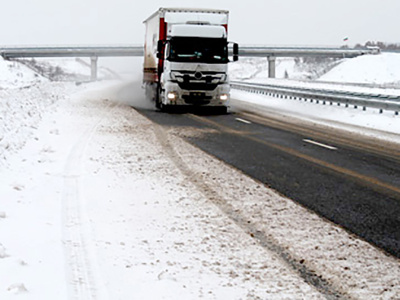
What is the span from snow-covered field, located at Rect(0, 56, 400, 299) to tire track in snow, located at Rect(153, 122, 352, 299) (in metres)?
0.02

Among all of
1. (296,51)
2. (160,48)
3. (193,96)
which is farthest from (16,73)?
(193,96)

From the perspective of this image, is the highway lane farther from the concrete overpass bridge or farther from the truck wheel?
the concrete overpass bridge

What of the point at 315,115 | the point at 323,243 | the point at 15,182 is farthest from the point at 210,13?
the point at 323,243

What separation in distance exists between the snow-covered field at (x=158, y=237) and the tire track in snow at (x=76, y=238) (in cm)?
1

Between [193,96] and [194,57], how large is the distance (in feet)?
4.90

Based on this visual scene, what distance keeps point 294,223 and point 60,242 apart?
2593 mm

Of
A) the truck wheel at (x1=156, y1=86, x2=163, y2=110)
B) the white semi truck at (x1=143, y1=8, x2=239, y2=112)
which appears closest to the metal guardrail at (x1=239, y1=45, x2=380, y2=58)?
the truck wheel at (x1=156, y1=86, x2=163, y2=110)

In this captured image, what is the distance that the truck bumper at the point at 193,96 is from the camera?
19.3 metres

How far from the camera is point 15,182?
694 centimetres

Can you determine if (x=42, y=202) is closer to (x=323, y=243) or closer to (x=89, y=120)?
(x=323, y=243)

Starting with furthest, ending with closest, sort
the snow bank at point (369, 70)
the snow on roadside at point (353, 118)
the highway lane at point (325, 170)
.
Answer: the snow bank at point (369, 70), the snow on roadside at point (353, 118), the highway lane at point (325, 170)

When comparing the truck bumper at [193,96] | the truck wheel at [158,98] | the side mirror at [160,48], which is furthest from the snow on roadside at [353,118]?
the side mirror at [160,48]

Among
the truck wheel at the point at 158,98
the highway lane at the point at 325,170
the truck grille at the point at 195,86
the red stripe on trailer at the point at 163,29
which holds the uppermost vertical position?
the red stripe on trailer at the point at 163,29

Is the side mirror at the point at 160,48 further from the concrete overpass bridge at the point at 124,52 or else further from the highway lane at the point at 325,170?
the concrete overpass bridge at the point at 124,52
